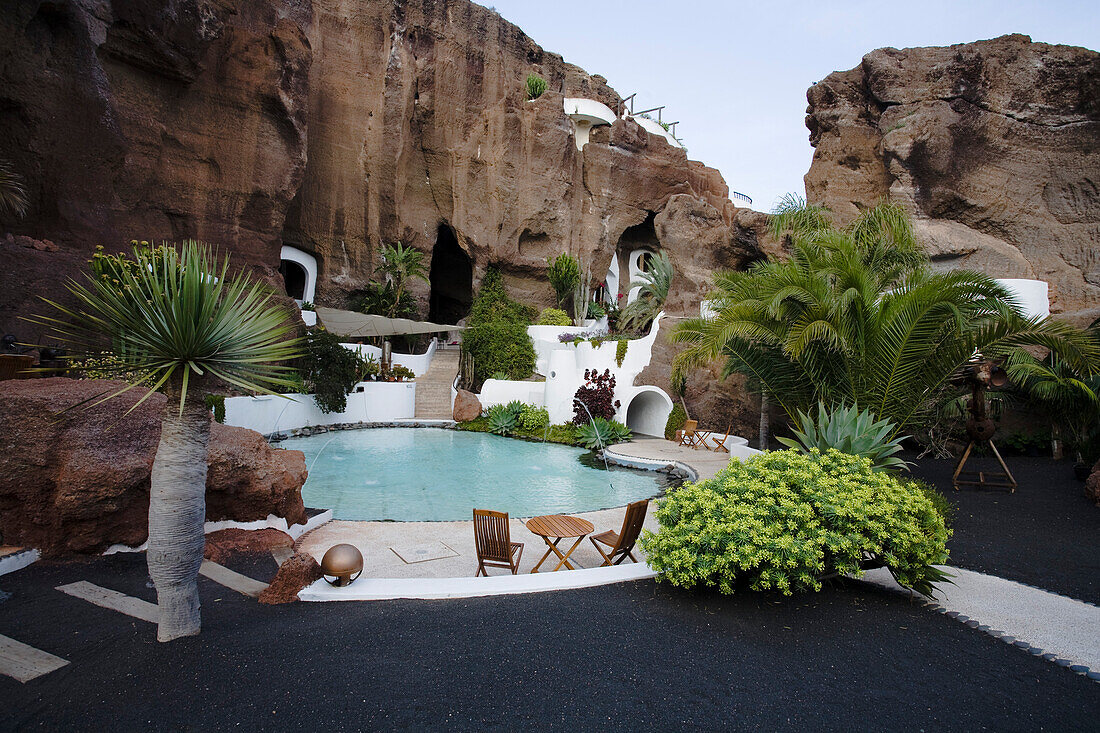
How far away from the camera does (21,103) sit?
40.5 ft

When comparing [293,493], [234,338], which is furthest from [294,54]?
[234,338]

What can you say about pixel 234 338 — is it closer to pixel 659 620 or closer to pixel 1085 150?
pixel 659 620

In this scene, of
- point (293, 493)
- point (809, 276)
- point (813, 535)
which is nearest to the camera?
point (813, 535)

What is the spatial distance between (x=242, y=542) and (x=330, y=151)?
22.1 meters

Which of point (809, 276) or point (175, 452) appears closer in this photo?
point (175, 452)

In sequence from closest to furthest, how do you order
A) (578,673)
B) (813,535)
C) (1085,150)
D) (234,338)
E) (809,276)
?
1. (578,673)
2. (234,338)
3. (813,535)
4. (809,276)
5. (1085,150)

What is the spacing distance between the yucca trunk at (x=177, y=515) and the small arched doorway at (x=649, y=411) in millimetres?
13482

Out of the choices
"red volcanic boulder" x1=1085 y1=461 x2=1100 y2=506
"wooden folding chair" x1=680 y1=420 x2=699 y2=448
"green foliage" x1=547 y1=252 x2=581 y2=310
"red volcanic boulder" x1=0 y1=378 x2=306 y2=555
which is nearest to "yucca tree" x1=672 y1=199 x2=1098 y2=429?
"red volcanic boulder" x1=1085 y1=461 x2=1100 y2=506

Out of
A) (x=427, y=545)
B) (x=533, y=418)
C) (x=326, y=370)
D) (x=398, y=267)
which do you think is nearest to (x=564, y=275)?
(x=398, y=267)

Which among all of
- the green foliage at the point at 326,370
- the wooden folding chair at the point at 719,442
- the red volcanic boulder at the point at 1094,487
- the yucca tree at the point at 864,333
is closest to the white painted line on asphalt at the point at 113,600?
the yucca tree at the point at 864,333

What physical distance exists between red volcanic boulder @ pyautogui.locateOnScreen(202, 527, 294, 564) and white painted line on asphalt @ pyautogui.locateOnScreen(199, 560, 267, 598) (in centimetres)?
25

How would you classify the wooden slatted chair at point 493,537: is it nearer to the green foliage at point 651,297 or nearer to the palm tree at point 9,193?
the palm tree at point 9,193

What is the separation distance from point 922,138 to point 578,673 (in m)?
19.6

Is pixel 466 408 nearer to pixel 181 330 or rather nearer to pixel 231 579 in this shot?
pixel 231 579
